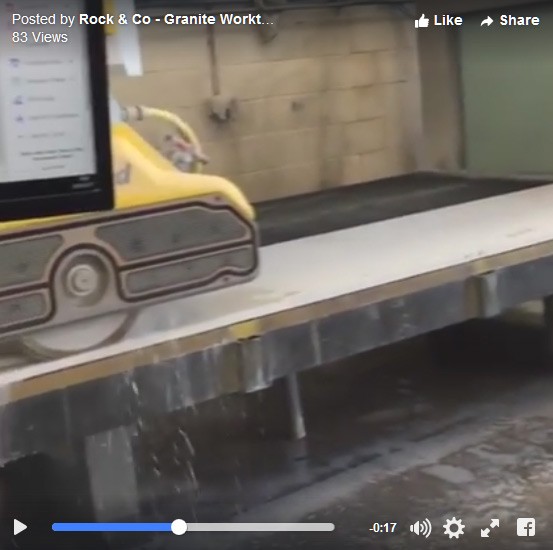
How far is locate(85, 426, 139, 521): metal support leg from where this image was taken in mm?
953

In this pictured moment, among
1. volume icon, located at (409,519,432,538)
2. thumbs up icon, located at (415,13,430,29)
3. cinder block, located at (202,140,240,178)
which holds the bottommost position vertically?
volume icon, located at (409,519,432,538)

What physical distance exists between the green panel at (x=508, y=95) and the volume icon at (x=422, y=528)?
1280 millimetres

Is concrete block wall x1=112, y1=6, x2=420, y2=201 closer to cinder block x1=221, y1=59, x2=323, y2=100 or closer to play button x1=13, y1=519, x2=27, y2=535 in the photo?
cinder block x1=221, y1=59, x2=323, y2=100

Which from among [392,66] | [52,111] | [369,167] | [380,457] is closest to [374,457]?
[380,457]

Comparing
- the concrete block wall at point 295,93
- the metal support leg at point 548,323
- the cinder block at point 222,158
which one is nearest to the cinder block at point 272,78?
the concrete block wall at point 295,93

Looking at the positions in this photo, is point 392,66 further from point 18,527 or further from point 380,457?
point 18,527

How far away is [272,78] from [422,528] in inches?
52.7

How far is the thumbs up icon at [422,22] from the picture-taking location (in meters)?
2.35

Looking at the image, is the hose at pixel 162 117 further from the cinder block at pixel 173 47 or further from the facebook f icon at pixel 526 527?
the cinder block at pixel 173 47

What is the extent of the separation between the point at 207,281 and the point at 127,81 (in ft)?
3.60

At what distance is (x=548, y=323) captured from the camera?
1.53 metres

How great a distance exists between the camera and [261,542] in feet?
3.18

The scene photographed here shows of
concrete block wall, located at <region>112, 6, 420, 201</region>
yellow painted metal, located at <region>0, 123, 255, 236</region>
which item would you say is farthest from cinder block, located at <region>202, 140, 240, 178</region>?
yellow painted metal, located at <region>0, 123, 255, 236</region>

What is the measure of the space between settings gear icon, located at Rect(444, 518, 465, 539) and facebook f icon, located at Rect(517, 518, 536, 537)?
5cm
